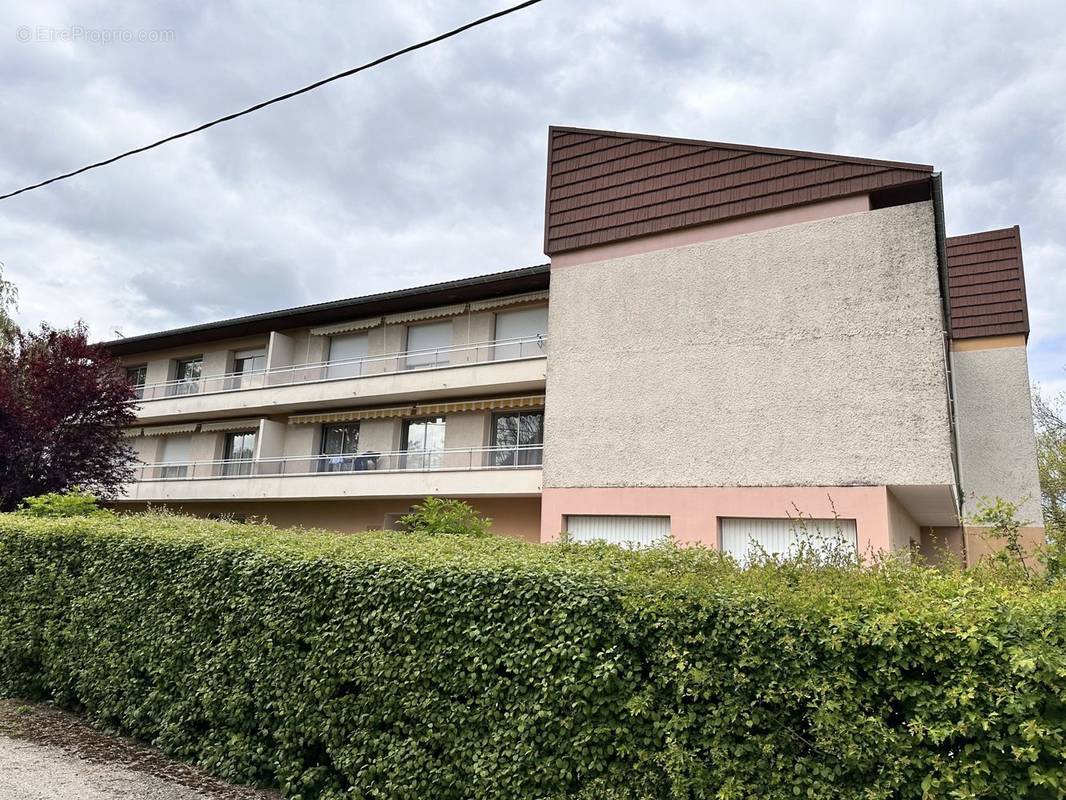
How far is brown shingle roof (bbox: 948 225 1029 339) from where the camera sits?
23188 millimetres

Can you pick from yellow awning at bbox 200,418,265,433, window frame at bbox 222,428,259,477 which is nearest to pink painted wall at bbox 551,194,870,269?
yellow awning at bbox 200,418,265,433

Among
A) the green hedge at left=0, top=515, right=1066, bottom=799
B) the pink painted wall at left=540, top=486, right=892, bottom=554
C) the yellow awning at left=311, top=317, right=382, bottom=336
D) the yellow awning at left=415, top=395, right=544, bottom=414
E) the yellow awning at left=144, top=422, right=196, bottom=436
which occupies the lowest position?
the green hedge at left=0, top=515, right=1066, bottom=799

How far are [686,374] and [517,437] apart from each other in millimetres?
7254

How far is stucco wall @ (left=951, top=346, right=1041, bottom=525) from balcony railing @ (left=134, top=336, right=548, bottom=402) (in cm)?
1444

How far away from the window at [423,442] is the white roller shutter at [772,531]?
414 inches

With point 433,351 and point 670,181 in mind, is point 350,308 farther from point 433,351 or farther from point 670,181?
point 670,181

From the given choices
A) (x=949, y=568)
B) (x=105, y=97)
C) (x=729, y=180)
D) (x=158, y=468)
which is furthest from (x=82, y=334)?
(x=949, y=568)

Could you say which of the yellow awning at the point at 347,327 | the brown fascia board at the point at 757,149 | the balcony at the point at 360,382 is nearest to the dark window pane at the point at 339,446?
the balcony at the point at 360,382

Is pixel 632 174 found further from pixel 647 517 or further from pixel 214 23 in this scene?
pixel 214 23

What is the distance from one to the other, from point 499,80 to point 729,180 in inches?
432

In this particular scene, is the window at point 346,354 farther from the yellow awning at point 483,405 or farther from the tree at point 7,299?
the tree at point 7,299

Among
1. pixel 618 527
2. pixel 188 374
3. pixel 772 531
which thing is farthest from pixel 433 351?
pixel 188 374

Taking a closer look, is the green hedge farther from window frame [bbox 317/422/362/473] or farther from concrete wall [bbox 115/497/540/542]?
window frame [bbox 317/422/362/473]

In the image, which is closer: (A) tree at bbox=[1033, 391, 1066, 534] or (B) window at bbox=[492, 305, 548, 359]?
(B) window at bbox=[492, 305, 548, 359]
